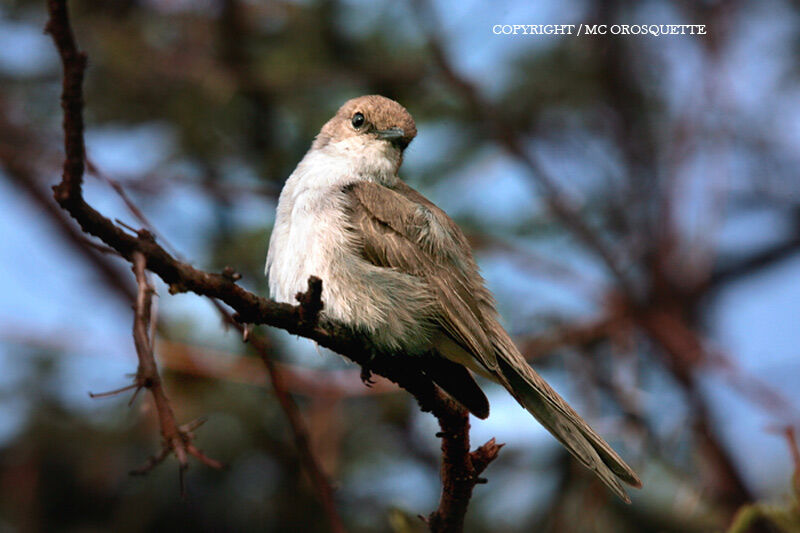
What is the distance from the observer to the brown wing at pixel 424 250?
11.1 ft

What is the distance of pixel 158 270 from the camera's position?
1978mm

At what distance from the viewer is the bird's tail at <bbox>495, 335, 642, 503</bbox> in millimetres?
2984

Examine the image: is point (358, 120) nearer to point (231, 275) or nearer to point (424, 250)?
point (424, 250)

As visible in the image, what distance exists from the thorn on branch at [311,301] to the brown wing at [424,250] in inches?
37.6

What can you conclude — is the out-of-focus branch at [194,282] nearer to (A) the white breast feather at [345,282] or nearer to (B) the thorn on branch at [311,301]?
(B) the thorn on branch at [311,301]

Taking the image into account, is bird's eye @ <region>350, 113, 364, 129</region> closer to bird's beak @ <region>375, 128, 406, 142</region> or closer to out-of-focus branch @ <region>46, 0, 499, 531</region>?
bird's beak @ <region>375, 128, 406, 142</region>

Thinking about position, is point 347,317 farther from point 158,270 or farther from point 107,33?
point 107,33

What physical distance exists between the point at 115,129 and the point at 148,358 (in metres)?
6.29

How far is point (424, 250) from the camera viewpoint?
3.61 metres

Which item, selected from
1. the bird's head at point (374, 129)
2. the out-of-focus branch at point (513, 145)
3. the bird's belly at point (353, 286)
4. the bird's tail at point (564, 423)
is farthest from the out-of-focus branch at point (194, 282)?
the out-of-focus branch at point (513, 145)

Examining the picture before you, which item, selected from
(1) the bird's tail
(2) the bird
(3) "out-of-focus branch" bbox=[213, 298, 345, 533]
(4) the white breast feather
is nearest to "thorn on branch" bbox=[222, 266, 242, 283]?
(3) "out-of-focus branch" bbox=[213, 298, 345, 533]

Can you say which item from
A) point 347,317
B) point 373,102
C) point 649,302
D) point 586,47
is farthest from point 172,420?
point 586,47

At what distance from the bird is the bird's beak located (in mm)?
492

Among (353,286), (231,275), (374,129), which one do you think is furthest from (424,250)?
(231,275)
